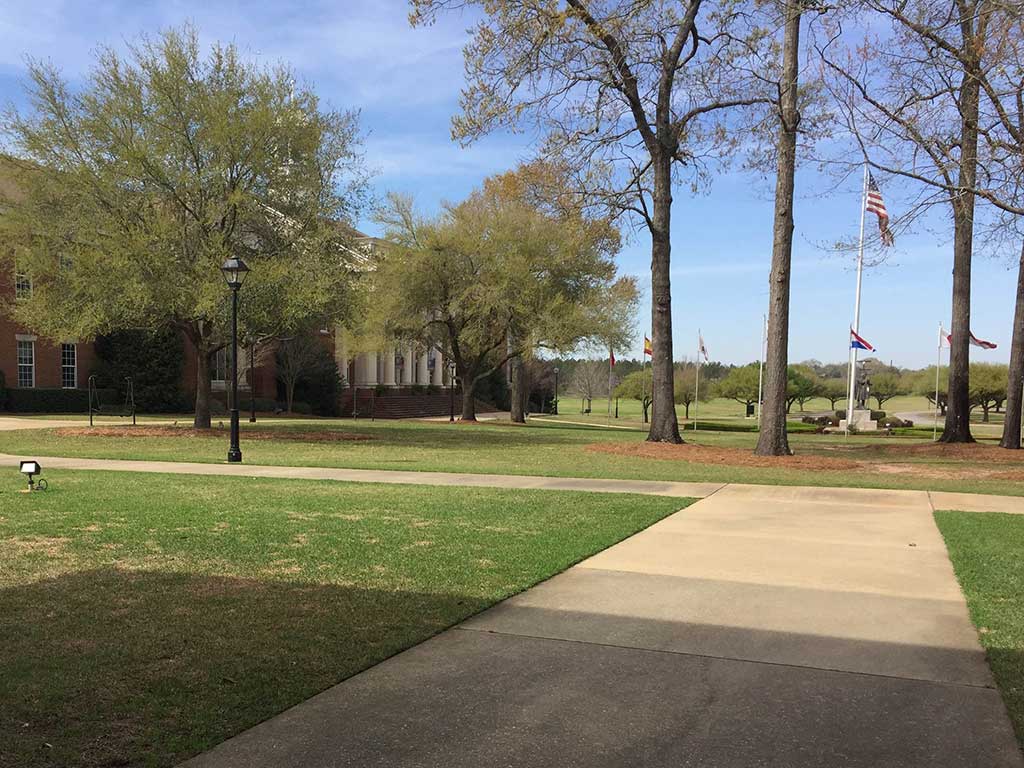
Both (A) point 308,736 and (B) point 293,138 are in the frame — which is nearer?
(A) point 308,736

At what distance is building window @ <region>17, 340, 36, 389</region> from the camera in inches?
1511

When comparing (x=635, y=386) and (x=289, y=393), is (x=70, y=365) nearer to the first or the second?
(x=289, y=393)

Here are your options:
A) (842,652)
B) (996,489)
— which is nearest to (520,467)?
(996,489)

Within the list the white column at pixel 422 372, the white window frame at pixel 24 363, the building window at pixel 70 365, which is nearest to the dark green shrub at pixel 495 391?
the white column at pixel 422 372

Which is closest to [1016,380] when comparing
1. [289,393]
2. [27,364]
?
[289,393]

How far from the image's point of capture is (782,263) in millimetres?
19484

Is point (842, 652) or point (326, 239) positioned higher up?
point (326, 239)

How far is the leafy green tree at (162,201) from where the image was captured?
2030 cm

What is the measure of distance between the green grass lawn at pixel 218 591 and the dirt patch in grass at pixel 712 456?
7198 mm

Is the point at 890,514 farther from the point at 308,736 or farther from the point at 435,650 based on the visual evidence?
the point at 308,736

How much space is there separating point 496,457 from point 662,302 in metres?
6.58

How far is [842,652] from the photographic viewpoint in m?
5.08

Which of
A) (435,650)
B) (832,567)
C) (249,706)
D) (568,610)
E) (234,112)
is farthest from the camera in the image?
(234,112)

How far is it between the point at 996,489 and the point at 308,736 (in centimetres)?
1412
